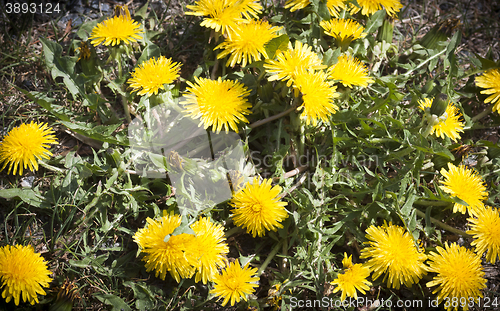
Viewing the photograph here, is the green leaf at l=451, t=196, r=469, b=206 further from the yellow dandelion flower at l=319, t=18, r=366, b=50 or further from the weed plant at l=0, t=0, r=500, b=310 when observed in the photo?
the yellow dandelion flower at l=319, t=18, r=366, b=50

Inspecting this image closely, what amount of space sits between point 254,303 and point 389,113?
49.4 inches

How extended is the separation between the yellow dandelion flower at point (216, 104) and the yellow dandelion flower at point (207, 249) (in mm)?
449

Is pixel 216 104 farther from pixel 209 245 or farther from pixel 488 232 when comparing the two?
pixel 488 232

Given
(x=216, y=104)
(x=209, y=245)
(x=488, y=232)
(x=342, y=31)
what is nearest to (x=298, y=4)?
(x=342, y=31)

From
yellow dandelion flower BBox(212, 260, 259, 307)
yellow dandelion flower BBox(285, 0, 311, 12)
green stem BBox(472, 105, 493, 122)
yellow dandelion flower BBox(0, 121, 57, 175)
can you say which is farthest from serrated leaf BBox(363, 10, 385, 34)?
yellow dandelion flower BBox(0, 121, 57, 175)

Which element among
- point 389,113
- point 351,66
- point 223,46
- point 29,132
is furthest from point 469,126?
point 29,132

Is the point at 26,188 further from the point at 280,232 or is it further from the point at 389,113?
the point at 389,113

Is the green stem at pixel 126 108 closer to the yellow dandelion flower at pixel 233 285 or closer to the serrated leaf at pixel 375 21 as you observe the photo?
the yellow dandelion flower at pixel 233 285

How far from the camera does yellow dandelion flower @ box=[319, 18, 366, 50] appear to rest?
1867mm

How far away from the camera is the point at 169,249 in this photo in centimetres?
147

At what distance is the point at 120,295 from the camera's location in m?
1.68

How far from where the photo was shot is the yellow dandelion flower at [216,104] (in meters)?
1.62

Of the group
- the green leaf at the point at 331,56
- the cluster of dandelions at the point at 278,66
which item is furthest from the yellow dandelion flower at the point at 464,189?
the green leaf at the point at 331,56

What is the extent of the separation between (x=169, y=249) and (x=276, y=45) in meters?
1.09
